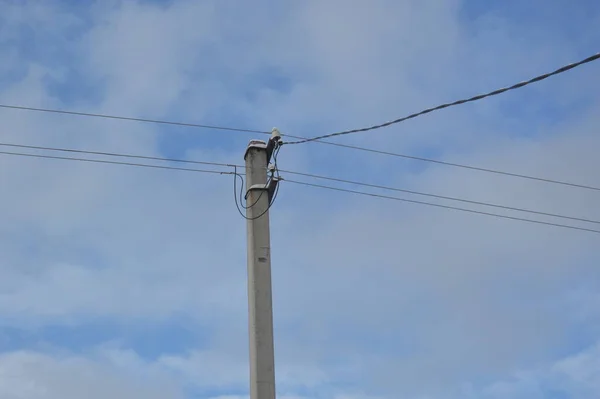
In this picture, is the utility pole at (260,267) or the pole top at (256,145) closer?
the utility pole at (260,267)

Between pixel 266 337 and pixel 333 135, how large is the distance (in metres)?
2.93

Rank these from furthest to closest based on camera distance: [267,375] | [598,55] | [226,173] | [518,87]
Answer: [226,173]
[267,375]
[518,87]
[598,55]

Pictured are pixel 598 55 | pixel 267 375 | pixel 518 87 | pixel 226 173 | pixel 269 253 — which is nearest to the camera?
pixel 598 55

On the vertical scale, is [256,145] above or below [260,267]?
above

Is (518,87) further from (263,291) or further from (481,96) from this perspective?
(263,291)

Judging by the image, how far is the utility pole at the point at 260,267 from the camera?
9767 mm

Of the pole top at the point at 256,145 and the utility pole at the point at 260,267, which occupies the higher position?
the pole top at the point at 256,145

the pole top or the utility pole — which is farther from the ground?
the pole top

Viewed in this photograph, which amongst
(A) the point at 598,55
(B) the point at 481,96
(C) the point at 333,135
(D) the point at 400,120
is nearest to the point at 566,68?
(A) the point at 598,55

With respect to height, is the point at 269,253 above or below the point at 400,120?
below

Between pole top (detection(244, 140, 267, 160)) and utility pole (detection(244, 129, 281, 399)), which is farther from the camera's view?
pole top (detection(244, 140, 267, 160))

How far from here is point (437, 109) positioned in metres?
10.1

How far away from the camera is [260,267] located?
10.3m

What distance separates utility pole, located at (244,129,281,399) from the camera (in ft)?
32.0
